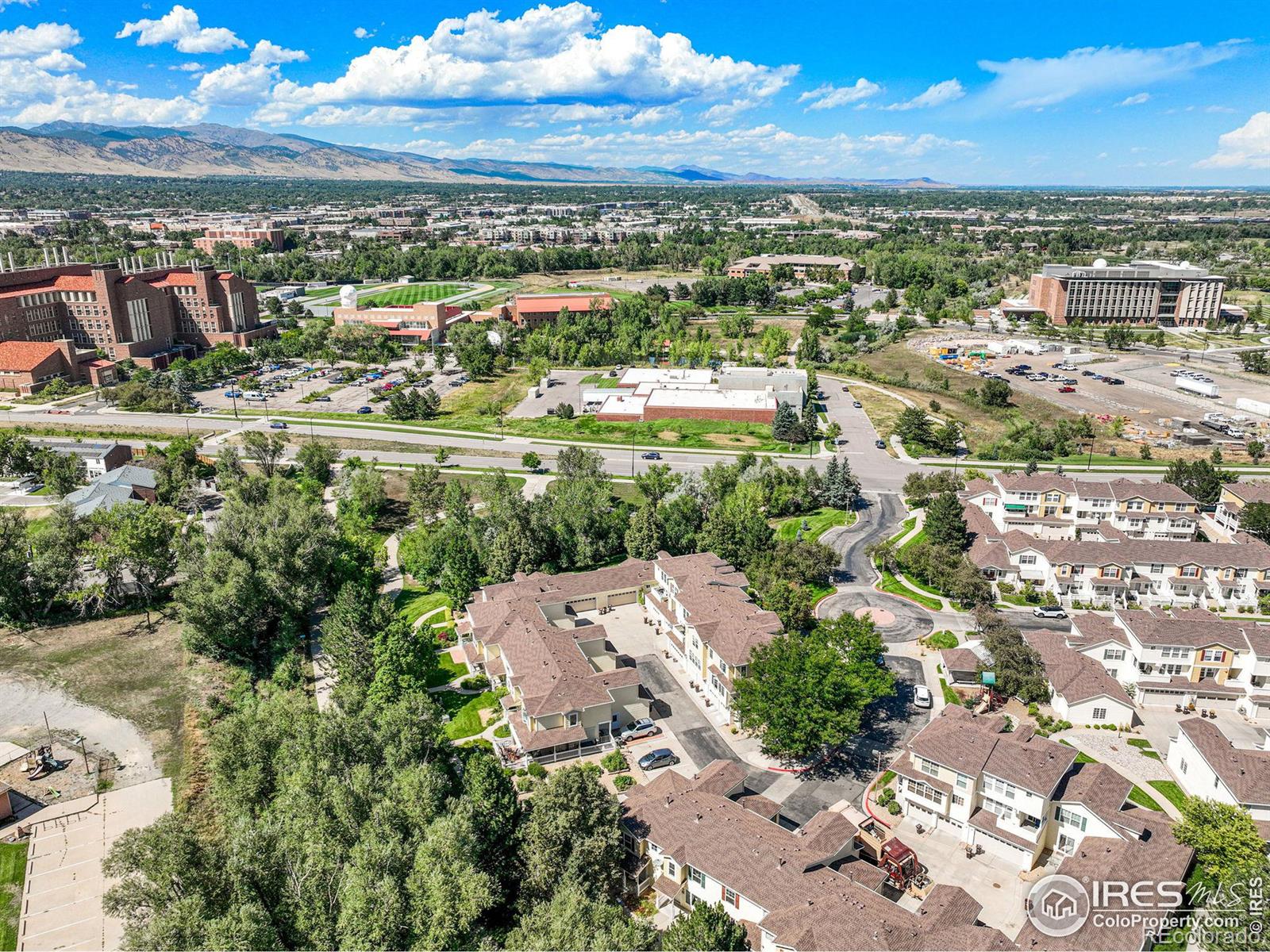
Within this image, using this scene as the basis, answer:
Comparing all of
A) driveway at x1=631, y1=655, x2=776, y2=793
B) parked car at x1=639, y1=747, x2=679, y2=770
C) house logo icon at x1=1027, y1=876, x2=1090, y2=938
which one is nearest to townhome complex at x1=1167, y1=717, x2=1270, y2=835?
house logo icon at x1=1027, y1=876, x2=1090, y2=938

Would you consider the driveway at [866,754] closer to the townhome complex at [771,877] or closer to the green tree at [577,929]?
the townhome complex at [771,877]

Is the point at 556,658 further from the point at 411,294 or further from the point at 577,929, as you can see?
the point at 411,294

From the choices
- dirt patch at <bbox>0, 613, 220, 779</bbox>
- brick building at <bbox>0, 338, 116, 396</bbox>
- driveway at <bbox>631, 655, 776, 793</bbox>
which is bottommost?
dirt patch at <bbox>0, 613, 220, 779</bbox>

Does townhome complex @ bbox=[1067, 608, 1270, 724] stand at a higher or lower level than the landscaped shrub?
higher

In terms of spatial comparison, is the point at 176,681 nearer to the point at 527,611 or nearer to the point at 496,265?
the point at 527,611

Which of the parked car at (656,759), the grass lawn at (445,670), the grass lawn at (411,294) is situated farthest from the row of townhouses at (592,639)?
the grass lawn at (411,294)

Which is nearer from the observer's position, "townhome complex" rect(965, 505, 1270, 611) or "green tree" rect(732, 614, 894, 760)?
"green tree" rect(732, 614, 894, 760)

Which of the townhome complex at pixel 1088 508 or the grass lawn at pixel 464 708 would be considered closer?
the grass lawn at pixel 464 708

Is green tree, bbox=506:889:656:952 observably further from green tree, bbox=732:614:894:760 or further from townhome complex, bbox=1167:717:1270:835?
townhome complex, bbox=1167:717:1270:835
